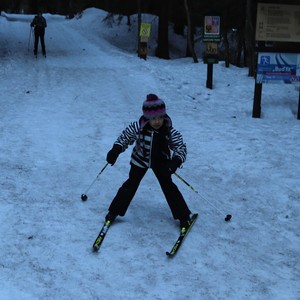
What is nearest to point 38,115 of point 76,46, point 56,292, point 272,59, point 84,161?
point 84,161

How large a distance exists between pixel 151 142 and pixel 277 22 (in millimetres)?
7269

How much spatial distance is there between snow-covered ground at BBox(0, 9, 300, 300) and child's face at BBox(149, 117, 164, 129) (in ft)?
3.96

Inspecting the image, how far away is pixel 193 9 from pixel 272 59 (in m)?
16.9

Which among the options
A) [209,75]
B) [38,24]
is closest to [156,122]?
[209,75]

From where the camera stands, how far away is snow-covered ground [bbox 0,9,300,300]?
4.49 metres

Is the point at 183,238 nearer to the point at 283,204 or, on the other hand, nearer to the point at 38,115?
the point at 283,204

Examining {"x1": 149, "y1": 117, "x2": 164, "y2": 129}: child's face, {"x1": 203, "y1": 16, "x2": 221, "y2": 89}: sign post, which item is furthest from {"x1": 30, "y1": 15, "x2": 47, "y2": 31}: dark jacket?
{"x1": 149, "y1": 117, "x2": 164, "y2": 129}: child's face

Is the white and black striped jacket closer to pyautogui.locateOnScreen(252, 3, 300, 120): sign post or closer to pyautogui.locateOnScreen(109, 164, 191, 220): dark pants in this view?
pyautogui.locateOnScreen(109, 164, 191, 220): dark pants

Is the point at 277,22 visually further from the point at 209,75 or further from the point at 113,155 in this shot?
the point at 113,155

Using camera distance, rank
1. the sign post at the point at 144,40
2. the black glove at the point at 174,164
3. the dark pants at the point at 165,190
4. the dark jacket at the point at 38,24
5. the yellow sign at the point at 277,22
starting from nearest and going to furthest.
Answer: the black glove at the point at 174,164, the dark pants at the point at 165,190, the yellow sign at the point at 277,22, the dark jacket at the point at 38,24, the sign post at the point at 144,40

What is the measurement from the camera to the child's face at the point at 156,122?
5.30 metres

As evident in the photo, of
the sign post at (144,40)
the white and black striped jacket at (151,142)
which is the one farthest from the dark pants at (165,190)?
the sign post at (144,40)

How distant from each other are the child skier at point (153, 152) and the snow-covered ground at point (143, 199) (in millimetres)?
258

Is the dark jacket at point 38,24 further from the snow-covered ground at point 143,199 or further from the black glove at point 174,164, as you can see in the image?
the black glove at point 174,164
